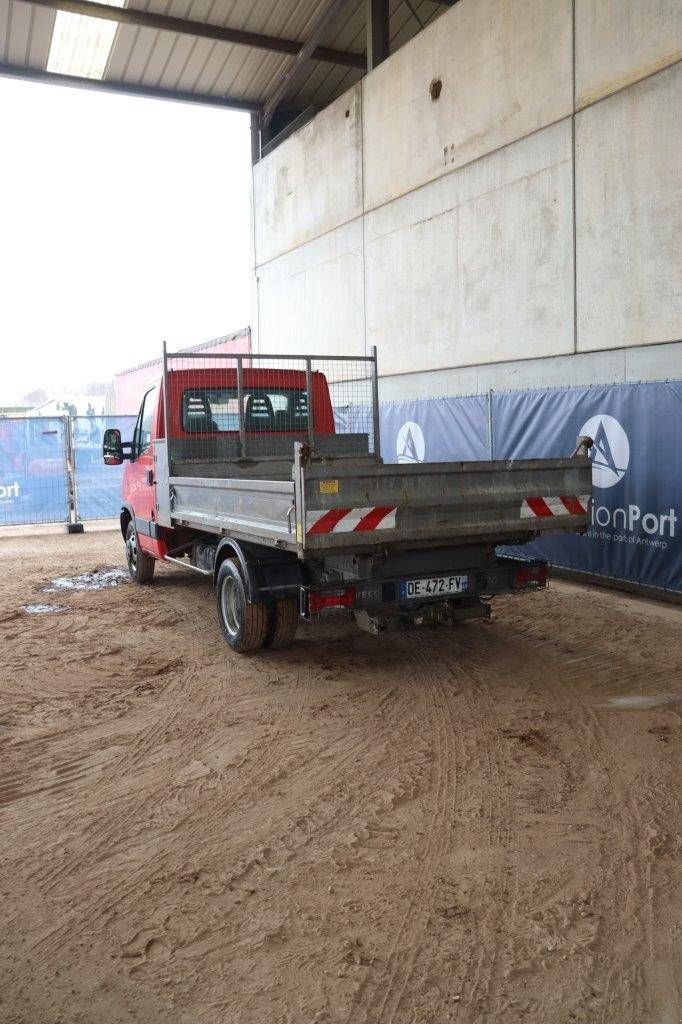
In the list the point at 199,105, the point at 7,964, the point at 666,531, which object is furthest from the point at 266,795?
the point at 199,105

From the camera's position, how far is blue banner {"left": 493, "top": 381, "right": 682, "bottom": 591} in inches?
299

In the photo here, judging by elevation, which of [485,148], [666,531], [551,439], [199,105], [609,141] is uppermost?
[199,105]

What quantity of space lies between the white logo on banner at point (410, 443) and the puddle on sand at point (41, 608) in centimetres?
555

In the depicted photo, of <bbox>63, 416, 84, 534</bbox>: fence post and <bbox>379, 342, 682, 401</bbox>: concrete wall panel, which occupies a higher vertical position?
<bbox>379, 342, 682, 401</bbox>: concrete wall panel

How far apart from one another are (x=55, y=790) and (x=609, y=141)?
8053 millimetres

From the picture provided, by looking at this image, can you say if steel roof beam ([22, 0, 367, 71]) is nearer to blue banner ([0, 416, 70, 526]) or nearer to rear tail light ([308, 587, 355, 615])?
blue banner ([0, 416, 70, 526])

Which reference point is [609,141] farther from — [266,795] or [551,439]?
[266,795]

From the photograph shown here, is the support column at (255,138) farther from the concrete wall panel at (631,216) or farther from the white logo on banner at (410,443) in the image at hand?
the concrete wall panel at (631,216)

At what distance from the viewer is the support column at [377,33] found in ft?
41.9

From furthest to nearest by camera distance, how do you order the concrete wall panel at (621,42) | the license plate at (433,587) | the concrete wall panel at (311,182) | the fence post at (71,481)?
the fence post at (71,481)
the concrete wall panel at (311,182)
the concrete wall panel at (621,42)
the license plate at (433,587)

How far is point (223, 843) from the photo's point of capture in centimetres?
328

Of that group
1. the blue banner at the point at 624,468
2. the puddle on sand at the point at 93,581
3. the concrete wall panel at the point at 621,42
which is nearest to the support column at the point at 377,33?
the concrete wall panel at the point at 621,42

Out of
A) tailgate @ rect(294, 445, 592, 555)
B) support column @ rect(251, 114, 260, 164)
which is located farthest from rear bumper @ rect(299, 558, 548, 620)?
support column @ rect(251, 114, 260, 164)

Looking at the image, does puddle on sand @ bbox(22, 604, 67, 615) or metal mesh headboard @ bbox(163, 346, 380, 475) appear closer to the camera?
metal mesh headboard @ bbox(163, 346, 380, 475)
